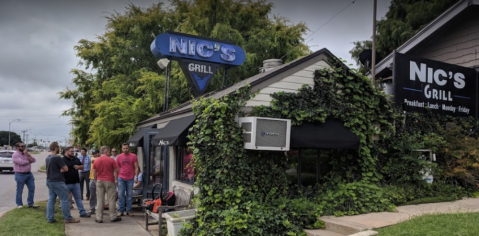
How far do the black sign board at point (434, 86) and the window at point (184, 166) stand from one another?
5291 mm

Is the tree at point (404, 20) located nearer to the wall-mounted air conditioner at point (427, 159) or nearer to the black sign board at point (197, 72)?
the wall-mounted air conditioner at point (427, 159)

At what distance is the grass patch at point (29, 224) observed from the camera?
261 inches

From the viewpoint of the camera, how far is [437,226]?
509 cm

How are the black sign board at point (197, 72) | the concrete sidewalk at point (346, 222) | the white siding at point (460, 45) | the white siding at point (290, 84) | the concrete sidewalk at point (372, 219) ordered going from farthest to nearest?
the black sign board at point (197, 72), the white siding at point (460, 45), the white siding at point (290, 84), the concrete sidewalk at point (346, 222), the concrete sidewalk at point (372, 219)

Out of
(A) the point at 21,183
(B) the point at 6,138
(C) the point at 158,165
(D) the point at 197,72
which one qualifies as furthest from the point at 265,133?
(B) the point at 6,138

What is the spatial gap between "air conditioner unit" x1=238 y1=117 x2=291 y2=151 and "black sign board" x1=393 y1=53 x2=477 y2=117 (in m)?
3.75

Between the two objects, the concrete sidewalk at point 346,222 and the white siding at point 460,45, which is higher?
the white siding at point 460,45

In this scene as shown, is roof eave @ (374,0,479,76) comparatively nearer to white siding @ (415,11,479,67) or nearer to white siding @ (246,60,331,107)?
white siding @ (415,11,479,67)

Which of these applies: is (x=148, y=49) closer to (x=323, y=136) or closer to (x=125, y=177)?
(x=125, y=177)

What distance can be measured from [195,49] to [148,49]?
8701 millimetres

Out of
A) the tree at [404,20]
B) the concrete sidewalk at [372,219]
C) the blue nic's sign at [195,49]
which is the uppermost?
the tree at [404,20]

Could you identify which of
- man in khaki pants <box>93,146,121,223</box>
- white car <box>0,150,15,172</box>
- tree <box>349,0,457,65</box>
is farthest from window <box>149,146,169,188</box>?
white car <box>0,150,15,172</box>

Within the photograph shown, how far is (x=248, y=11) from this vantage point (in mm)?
19672

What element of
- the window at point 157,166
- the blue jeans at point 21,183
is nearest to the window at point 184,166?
the window at point 157,166
